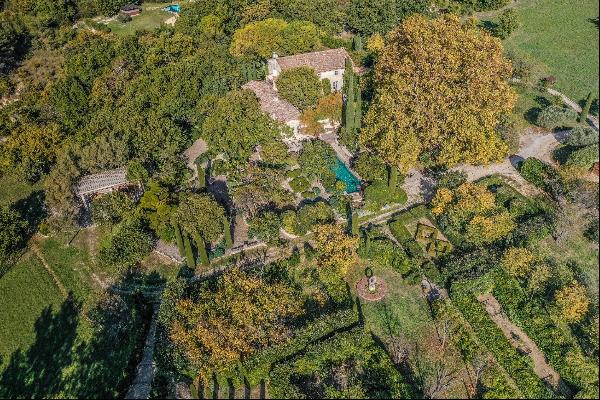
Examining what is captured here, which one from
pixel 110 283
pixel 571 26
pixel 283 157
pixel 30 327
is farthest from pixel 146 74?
pixel 571 26

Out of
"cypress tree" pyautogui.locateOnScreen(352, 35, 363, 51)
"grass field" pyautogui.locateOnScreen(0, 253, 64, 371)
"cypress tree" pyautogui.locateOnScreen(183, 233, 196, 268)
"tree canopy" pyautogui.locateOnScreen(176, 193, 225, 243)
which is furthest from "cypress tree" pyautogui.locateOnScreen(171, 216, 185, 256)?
"cypress tree" pyautogui.locateOnScreen(352, 35, 363, 51)

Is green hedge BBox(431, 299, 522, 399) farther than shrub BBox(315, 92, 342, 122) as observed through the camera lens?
No

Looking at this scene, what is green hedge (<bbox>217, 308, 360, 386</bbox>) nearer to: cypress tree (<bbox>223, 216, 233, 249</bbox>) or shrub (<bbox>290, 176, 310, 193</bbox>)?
cypress tree (<bbox>223, 216, 233, 249</bbox>)

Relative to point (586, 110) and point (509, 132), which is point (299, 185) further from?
point (586, 110)

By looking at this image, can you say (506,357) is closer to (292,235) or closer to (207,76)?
(292,235)

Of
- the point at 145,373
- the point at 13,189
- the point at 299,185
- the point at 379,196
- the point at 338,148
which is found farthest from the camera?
the point at 338,148

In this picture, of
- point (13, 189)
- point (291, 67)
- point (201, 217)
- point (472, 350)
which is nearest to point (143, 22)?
point (291, 67)
